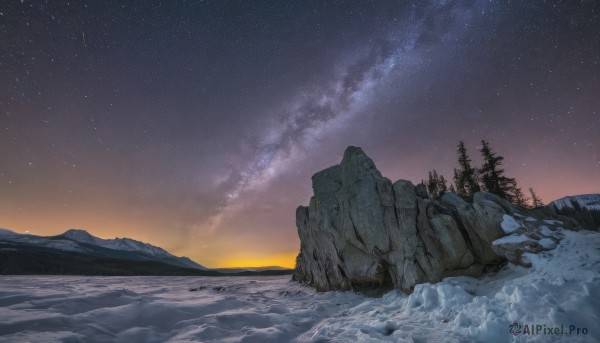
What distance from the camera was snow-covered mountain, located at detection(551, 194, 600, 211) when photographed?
2331 centimetres

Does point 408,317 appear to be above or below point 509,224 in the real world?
below

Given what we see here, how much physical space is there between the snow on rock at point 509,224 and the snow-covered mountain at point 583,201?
16917 millimetres

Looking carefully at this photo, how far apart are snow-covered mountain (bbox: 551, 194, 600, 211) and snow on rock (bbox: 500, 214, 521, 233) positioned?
666 inches

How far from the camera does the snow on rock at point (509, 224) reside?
1339 cm

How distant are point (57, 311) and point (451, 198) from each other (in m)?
23.5

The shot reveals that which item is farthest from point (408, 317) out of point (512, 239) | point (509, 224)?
point (509, 224)

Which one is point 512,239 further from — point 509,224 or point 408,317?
point 408,317

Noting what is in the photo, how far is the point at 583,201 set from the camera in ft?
78.7

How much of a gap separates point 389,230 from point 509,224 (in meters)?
7.21

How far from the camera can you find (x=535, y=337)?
697 cm

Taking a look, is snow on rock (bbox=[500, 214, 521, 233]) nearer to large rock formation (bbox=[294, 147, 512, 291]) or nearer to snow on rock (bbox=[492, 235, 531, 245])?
large rock formation (bbox=[294, 147, 512, 291])

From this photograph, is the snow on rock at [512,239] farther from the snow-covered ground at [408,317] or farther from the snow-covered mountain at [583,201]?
the snow-covered mountain at [583,201]

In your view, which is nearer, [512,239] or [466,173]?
[512,239]

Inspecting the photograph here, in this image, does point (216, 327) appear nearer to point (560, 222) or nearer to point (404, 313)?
point (404, 313)
